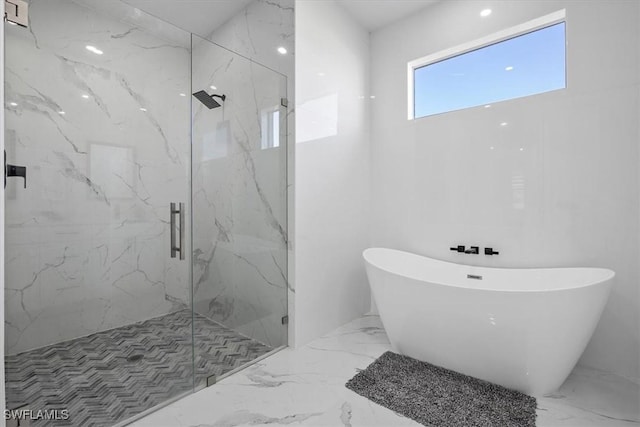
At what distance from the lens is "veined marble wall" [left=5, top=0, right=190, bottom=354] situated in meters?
1.48

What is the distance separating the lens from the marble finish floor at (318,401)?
1.66 meters

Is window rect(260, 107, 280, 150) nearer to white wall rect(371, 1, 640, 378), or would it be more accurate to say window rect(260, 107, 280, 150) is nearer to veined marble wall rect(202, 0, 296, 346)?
veined marble wall rect(202, 0, 296, 346)

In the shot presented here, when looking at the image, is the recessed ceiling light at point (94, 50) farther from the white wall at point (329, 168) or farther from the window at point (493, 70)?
the window at point (493, 70)

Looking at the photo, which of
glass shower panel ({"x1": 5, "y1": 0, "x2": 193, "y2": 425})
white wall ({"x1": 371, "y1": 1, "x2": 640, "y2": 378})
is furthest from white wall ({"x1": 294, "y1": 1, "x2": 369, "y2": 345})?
glass shower panel ({"x1": 5, "y1": 0, "x2": 193, "y2": 425})

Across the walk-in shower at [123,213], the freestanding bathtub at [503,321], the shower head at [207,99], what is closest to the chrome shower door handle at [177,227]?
the walk-in shower at [123,213]

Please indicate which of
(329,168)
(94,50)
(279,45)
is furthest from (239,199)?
(279,45)

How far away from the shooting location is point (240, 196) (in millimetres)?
2391

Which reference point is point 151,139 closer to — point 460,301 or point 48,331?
point 48,331

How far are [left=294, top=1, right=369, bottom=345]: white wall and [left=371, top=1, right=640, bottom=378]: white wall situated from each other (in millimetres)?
254

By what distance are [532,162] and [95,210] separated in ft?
9.41

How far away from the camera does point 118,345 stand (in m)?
1.79

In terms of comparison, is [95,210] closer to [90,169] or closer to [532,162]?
[90,169]

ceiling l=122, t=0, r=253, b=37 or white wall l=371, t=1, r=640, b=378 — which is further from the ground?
ceiling l=122, t=0, r=253, b=37

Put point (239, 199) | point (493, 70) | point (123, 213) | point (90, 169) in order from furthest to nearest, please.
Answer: point (493, 70)
point (239, 199)
point (123, 213)
point (90, 169)
